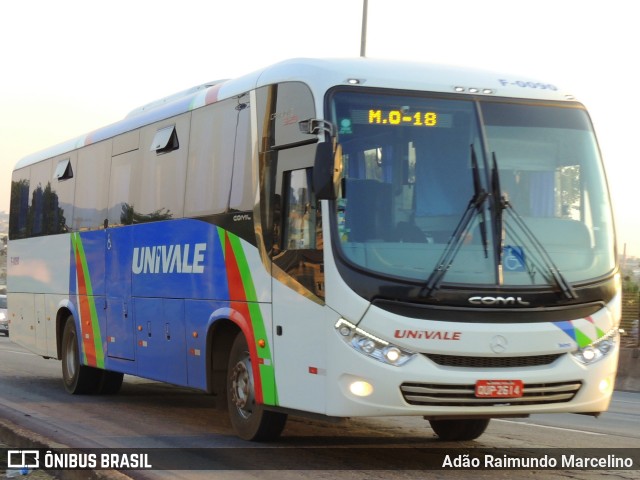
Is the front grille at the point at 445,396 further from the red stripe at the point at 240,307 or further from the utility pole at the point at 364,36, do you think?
the utility pole at the point at 364,36

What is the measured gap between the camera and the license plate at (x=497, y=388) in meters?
9.13

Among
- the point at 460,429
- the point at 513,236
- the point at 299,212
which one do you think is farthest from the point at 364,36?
the point at 513,236

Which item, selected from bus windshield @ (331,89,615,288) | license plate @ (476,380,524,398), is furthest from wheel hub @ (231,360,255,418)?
license plate @ (476,380,524,398)

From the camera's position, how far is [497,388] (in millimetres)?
9156

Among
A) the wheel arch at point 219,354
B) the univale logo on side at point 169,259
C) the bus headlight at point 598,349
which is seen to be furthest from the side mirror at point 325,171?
the univale logo on side at point 169,259

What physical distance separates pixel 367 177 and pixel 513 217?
3.99ft

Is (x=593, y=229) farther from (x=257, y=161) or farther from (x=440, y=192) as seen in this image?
(x=257, y=161)

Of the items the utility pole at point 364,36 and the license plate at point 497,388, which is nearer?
the license plate at point 497,388

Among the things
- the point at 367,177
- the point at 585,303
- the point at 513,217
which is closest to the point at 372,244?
the point at 367,177

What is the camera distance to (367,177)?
961 cm

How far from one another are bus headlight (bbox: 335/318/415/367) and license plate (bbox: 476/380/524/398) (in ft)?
1.93

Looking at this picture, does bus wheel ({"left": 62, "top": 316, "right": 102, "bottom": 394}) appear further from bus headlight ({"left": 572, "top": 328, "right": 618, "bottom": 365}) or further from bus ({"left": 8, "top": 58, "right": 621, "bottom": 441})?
bus headlight ({"left": 572, "top": 328, "right": 618, "bottom": 365})

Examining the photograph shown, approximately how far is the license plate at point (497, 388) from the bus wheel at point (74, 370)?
8.96 metres

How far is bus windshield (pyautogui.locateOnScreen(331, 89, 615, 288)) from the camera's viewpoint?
938 cm
